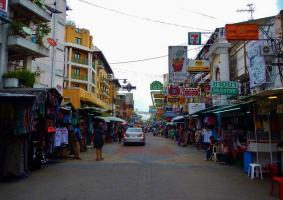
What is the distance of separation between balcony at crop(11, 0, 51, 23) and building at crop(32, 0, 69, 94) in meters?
4.68

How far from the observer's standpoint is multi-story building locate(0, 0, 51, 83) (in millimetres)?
22688

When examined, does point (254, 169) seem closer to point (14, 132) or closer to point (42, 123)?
point (14, 132)

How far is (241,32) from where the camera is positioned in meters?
15.5

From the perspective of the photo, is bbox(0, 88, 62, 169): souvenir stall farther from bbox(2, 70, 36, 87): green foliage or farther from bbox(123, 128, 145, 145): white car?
bbox(123, 128, 145, 145): white car

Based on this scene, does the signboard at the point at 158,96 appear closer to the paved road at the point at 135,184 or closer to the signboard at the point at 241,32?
the paved road at the point at 135,184

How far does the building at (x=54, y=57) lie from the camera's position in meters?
32.3

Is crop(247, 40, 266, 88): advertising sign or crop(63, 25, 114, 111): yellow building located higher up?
crop(63, 25, 114, 111): yellow building

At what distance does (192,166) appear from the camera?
17.3 metres

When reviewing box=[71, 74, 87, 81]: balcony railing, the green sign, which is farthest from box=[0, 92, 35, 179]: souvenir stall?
box=[71, 74, 87, 81]: balcony railing

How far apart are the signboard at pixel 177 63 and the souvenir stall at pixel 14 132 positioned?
14.1 m

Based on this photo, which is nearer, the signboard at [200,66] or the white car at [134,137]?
the white car at [134,137]

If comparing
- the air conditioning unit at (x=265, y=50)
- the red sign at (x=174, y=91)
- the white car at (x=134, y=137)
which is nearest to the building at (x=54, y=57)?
the white car at (x=134, y=137)

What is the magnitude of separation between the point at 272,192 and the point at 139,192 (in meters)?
3.53

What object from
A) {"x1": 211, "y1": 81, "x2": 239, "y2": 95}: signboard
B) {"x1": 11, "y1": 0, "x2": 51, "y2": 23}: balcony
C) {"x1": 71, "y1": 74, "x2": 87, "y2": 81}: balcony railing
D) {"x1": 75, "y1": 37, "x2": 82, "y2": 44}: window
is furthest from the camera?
{"x1": 75, "y1": 37, "x2": 82, "y2": 44}: window
